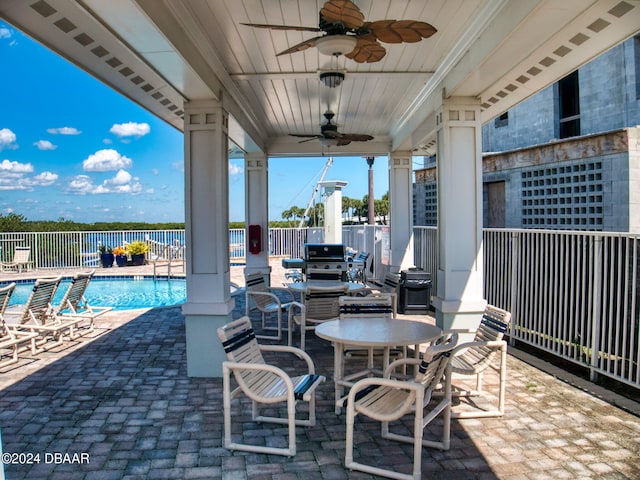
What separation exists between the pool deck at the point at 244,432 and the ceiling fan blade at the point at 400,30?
8.55ft

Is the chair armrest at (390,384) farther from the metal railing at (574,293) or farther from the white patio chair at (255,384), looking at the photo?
the metal railing at (574,293)

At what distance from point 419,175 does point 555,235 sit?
6941 mm

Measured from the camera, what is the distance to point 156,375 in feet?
14.7

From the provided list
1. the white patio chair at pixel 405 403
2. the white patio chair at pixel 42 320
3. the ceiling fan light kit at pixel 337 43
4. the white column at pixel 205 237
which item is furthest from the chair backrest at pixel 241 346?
the white patio chair at pixel 42 320

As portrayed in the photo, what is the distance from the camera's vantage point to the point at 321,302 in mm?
5242

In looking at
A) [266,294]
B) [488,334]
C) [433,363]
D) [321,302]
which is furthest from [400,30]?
[266,294]

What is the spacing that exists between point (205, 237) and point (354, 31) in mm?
2500

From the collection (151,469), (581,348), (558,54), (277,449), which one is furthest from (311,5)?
(581,348)

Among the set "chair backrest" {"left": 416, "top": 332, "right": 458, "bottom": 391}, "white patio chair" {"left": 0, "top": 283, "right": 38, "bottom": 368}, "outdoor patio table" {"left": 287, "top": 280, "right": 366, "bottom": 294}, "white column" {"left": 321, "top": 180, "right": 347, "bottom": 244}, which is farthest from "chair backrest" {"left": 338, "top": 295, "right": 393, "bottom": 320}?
"white column" {"left": 321, "top": 180, "right": 347, "bottom": 244}

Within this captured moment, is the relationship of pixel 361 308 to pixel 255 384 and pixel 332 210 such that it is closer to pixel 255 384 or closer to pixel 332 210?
pixel 255 384

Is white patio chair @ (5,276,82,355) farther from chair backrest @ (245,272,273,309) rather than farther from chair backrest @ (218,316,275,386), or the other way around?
chair backrest @ (218,316,275,386)

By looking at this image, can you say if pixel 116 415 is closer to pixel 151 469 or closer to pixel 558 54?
pixel 151 469

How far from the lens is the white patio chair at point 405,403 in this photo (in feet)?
8.28

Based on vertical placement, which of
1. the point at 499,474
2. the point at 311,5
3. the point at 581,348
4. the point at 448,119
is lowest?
the point at 499,474
